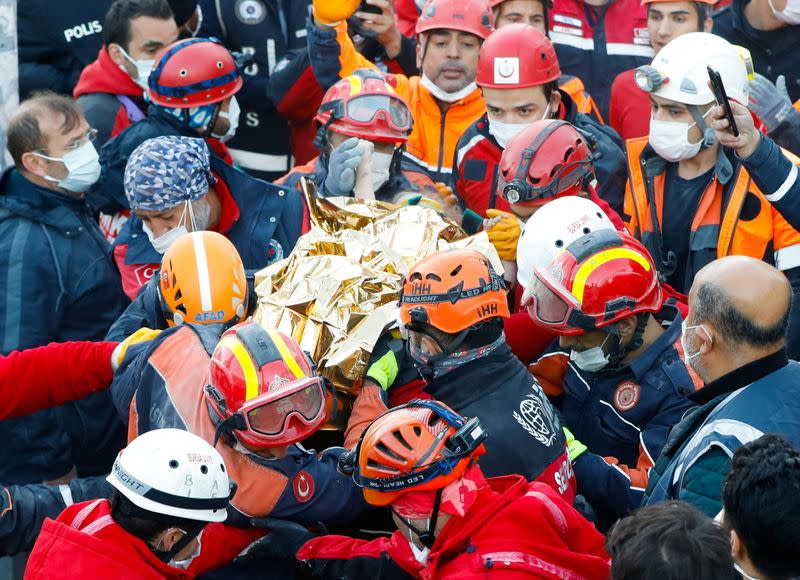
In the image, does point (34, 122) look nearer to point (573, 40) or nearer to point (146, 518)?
point (146, 518)

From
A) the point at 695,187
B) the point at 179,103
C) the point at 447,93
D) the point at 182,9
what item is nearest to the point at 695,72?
the point at 695,187

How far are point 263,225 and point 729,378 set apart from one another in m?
2.91

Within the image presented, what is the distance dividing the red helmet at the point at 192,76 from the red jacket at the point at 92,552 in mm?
3182

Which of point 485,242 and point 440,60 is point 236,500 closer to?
point 485,242

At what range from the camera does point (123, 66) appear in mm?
7402

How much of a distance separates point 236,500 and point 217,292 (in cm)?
110

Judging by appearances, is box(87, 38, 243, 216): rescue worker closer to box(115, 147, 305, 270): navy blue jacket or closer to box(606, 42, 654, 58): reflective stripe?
box(115, 147, 305, 270): navy blue jacket

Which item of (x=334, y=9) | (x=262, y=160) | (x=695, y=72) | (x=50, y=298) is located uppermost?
(x=334, y=9)

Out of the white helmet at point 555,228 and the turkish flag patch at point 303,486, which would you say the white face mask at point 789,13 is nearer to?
the white helmet at point 555,228

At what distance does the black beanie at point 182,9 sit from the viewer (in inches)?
314

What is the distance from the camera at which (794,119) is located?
6473mm

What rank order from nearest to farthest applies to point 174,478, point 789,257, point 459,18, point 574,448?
point 174,478 → point 574,448 → point 789,257 → point 459,18

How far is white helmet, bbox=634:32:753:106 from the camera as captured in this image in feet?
18.9

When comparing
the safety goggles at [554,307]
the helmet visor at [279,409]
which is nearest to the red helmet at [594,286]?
the safety goggles at [554,307]
